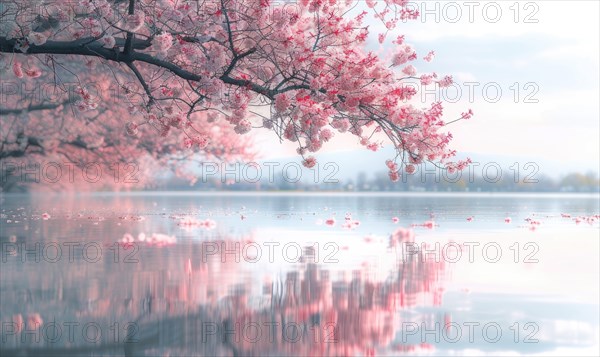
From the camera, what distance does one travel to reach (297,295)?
9.62 metres

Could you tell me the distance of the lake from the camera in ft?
23.4

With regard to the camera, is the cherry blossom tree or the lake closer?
the lake

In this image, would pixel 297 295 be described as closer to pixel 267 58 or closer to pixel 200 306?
pixel 200 306

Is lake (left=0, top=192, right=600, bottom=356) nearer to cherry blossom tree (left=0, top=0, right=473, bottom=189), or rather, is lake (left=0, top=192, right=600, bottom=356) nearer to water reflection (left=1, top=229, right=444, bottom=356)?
water reflection (left=1, top=229, right=444, bottom=356)

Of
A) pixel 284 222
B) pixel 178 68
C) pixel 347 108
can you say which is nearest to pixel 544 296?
pixel 347 108

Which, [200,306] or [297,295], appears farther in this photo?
[297,295]

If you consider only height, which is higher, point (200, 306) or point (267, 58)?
point (267, 58)

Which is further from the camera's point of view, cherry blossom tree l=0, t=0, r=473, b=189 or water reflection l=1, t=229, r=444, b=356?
cherry blossom tree l=0, t=0, r=473, b=189

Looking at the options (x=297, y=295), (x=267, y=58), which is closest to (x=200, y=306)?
(x=297, y=295)

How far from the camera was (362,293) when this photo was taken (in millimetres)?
9805

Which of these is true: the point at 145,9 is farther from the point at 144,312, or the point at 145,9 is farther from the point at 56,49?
the point at 144,312

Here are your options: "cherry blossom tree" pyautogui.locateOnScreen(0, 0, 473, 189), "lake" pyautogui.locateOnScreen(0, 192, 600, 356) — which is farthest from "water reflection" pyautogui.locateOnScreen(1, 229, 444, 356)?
"cherry blossom tree" pyautogui.locateOnScreen(0, 0, 473, 189)

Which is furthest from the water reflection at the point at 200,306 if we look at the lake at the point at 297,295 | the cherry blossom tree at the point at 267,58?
the cherry blossom tree at the point at 267,58

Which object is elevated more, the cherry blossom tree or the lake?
the cherry blossom tree
